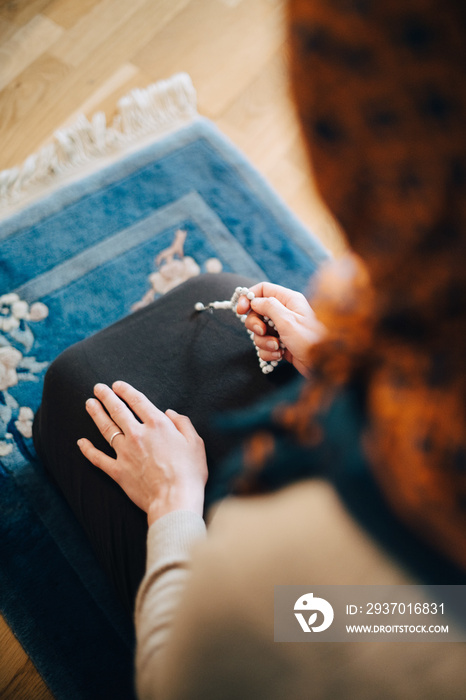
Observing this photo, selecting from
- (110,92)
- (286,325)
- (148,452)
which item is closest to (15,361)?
(148,452)

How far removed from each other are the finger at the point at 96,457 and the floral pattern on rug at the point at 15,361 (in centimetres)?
34

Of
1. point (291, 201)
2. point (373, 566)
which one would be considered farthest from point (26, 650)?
point (291, 201)

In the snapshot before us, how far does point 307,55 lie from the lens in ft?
0.99

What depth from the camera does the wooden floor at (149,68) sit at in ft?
3.95

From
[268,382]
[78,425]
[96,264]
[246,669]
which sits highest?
[96,264]

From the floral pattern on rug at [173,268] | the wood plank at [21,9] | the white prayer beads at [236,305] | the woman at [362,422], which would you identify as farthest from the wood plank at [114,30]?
the woman at [362,422]

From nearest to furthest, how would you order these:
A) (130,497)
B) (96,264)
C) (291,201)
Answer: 1. (130,497)
2. (96,264)
3. (291,201)

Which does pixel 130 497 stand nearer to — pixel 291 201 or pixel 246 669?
pixel 246 669

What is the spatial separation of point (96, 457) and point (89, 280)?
0.53 metres

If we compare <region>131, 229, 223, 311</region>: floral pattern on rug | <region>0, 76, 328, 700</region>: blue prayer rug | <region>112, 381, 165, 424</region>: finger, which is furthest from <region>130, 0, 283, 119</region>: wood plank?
<region>112, 381, 165, 424</region>: finger

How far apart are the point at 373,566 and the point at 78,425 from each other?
441mm

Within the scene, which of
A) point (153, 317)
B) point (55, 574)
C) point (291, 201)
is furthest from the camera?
point (291, 201)

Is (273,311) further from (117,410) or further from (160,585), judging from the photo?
(160,585)

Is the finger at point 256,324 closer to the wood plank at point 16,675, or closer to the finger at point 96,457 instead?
the finger at point 96,457
